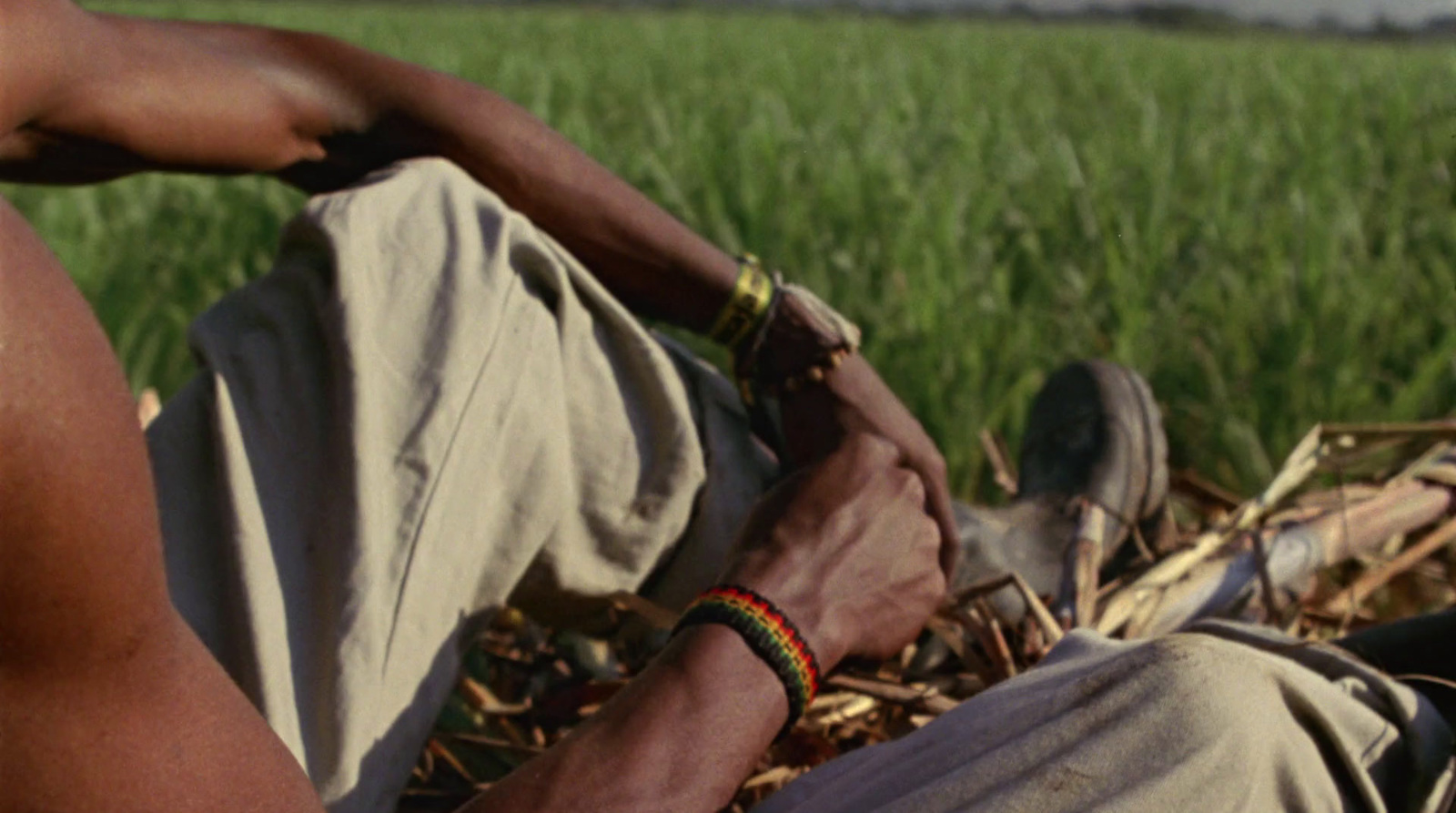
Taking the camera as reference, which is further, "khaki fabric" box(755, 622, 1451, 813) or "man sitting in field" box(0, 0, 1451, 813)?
"khaki fabric" box(755, 622, 1451, 813)

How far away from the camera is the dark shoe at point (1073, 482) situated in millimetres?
1776

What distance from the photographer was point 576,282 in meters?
1.56

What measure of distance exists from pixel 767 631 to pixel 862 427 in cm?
36

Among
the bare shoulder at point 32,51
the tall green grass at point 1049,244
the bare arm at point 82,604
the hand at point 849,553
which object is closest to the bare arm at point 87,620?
the bare arm at point 82,604

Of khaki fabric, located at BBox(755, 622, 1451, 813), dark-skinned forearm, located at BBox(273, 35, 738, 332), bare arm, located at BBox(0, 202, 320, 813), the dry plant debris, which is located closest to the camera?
bare arm, located at BBox(0, 202, 320, 813)

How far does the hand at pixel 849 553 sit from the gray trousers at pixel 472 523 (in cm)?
11

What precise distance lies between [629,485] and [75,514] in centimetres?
83

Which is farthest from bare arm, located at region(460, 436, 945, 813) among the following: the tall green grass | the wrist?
the tall green grass

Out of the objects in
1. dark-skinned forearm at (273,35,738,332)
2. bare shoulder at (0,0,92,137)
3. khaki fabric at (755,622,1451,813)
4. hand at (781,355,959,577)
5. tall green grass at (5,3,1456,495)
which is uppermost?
bare shoulder at (0,0,92,137)

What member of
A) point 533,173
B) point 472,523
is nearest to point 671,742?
point 472,523

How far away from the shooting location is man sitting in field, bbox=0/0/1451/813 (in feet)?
2.64

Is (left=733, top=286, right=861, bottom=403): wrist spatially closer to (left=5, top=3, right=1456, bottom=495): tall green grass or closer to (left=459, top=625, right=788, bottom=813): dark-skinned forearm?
(left=459, top=625, right=788, bottom=813): dark-skinned forearm

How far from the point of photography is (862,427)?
5.38ft

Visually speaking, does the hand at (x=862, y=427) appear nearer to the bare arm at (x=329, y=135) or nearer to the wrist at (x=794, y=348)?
the wrist at (x=794, y=348)
